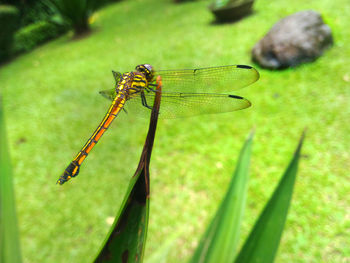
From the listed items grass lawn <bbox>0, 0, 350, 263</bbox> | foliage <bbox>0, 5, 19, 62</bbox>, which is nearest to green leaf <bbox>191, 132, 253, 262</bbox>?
grass lawn <bbox>0, 0, 350, 263</bbox>

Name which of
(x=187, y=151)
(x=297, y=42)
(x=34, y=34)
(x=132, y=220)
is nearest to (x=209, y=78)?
(x=132, y=220)

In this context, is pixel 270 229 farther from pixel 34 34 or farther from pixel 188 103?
pixel 34 34

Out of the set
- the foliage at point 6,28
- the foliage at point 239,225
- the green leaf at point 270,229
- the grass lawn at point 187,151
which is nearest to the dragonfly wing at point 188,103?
the foliage at point 239,225

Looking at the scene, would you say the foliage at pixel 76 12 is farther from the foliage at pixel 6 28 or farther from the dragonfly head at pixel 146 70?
the dragonfly head at pixel 146 70

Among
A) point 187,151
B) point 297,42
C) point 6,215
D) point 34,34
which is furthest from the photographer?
point 34,34

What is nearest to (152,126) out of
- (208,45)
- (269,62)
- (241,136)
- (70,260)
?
(70,260)

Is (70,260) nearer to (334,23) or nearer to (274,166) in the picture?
(274,166)
